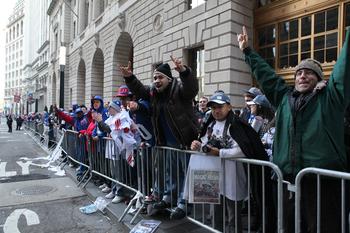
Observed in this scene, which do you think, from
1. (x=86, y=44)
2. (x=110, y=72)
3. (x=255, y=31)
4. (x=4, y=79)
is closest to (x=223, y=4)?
(x=255, y=31)

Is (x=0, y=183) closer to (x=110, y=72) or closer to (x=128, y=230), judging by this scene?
(x=128, y=230)

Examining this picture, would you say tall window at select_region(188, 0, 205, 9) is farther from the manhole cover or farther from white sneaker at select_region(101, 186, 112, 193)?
the manhole cover

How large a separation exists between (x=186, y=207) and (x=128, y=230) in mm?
1070

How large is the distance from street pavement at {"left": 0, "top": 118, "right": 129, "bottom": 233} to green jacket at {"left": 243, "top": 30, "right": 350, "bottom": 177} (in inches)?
113

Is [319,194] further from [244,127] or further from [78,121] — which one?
[78,121]

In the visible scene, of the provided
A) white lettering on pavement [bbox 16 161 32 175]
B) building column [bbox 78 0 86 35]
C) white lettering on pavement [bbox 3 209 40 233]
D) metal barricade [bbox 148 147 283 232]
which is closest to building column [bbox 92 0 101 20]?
building column [bbox 78 0 86 35]

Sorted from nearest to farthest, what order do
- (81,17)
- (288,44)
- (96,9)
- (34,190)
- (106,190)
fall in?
(106,190) → (34,190) → (288,44) → (96,9) → (81,17)

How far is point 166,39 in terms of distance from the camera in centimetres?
1412

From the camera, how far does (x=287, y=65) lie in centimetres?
961

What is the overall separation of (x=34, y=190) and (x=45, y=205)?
4.37 feet

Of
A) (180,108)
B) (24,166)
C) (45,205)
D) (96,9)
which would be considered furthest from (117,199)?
(96,9)

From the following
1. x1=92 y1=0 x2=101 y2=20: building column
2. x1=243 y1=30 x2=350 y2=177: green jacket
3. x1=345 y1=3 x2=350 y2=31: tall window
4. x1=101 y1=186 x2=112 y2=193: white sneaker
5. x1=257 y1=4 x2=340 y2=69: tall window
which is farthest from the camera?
x1=92 y1=0 x2=101 y2=20: building column

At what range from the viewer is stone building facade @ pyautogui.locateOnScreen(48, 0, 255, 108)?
10719 millimetres

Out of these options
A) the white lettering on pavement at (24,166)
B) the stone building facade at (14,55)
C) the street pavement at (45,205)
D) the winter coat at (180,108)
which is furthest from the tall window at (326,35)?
the stone building facade at (14,55)
